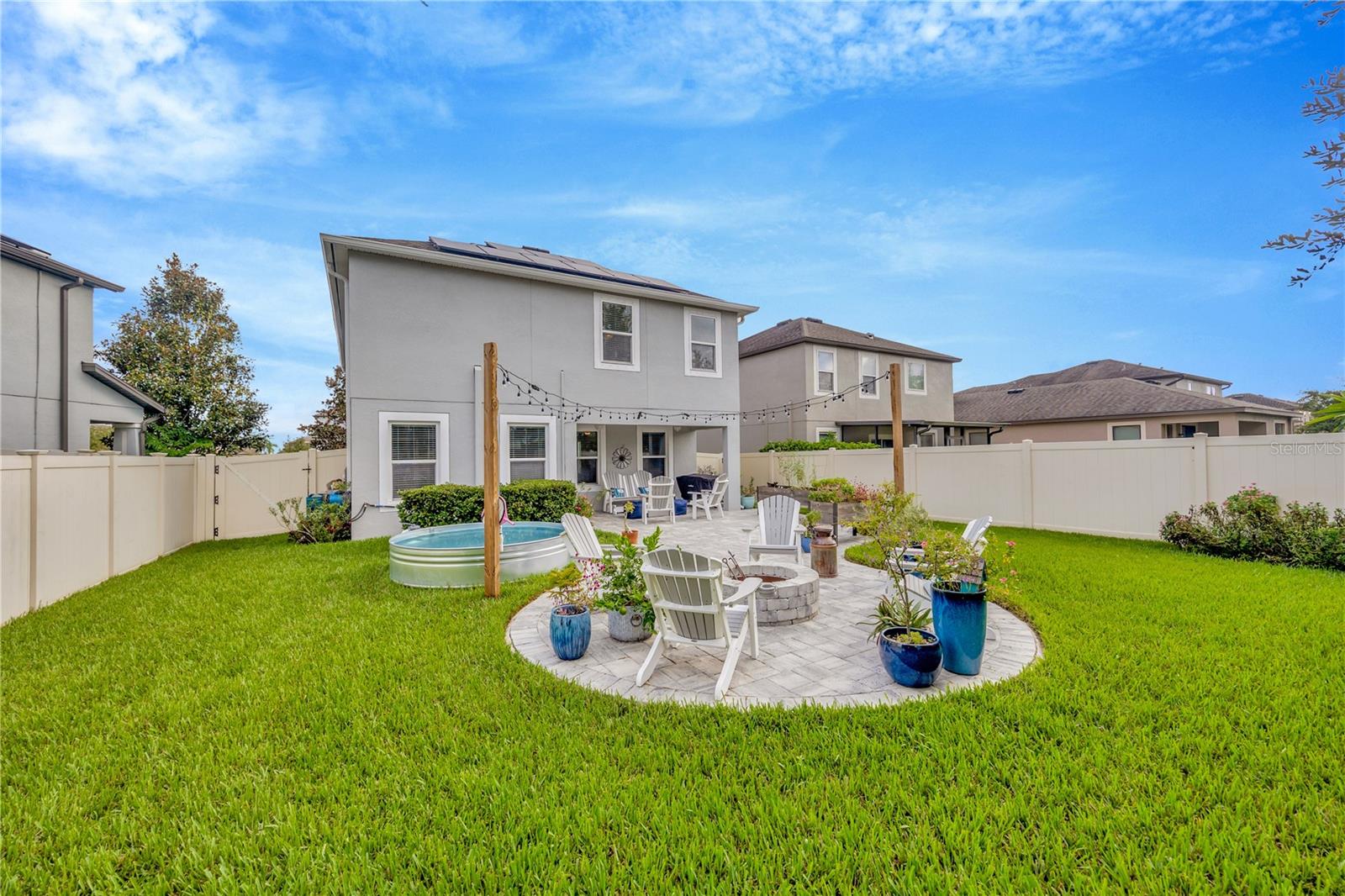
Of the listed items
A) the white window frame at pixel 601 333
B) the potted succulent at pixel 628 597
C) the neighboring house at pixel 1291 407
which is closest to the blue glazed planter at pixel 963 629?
the potted succulent at pixel 628 597

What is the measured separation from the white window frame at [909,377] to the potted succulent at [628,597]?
18313 millimetres

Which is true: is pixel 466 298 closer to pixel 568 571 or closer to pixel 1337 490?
pixel 568 571

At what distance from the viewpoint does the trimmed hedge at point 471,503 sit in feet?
31.8

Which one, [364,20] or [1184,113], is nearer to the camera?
[364,20]

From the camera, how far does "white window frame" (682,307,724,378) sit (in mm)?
13711

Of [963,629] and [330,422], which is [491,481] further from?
[330,422]

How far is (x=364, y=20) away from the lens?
20.9 feet

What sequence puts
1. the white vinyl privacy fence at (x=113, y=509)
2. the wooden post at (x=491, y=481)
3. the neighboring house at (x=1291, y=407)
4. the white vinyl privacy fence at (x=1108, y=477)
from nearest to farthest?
the white vinyl privacy fence at (x=113, y=509)
the wooden post at (x=491, y=481)
the white vinyl privacy fence at (x=1108, y=477)
the neighboring house at (x=1291, y=407)

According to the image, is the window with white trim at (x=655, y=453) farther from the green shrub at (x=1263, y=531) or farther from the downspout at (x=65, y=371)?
the downspout at (x=65, y=371)

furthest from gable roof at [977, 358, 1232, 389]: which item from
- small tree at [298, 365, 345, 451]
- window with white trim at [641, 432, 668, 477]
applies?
small tree at [298, 365, 345, 451]

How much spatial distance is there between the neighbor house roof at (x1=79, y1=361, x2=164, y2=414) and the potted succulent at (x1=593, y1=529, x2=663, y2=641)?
15.6m

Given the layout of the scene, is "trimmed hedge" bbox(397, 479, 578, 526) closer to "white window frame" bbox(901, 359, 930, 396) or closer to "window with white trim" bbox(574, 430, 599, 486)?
"window with white trim" bbox(574, 430, 599, 486)

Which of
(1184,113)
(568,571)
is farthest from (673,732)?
(1184,113)

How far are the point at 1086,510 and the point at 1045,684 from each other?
27.3ft
